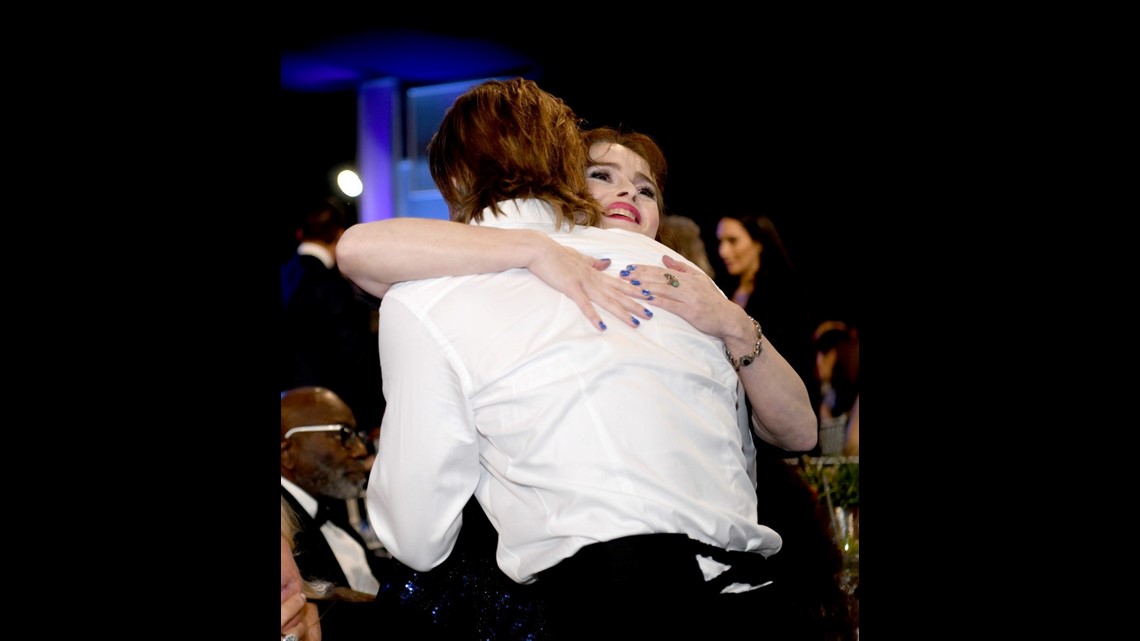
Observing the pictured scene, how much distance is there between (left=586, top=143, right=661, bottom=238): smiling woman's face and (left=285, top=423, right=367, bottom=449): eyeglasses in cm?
175

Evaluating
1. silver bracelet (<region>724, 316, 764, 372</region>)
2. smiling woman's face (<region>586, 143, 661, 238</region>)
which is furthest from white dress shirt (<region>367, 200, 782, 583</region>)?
smiling woman's face (<region>586, 143, 661, 238</region>)

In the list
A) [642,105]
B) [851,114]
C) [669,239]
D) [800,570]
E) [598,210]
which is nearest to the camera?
[598,210]

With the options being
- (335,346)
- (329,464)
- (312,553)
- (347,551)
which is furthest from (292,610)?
(335,346)

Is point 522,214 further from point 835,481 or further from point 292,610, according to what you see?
point 835,481

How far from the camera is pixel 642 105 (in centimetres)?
561

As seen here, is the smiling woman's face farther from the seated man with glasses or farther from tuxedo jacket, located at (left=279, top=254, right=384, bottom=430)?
tuxedo jacket, located at (left=279, top=254, right=384, bottom=430)

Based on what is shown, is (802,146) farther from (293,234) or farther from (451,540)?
(451,540)

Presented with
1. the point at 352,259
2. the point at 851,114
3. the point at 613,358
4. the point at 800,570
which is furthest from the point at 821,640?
the point at 851,114

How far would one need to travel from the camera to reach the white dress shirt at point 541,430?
4.74 ft

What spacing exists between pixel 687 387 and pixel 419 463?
45cm

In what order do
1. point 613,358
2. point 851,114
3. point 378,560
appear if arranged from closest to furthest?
point 613,358, point 378,560, point 851,114

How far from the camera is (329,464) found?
11.2ft

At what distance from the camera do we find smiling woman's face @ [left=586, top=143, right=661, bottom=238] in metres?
1.99

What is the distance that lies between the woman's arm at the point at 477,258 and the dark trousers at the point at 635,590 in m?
0.36
